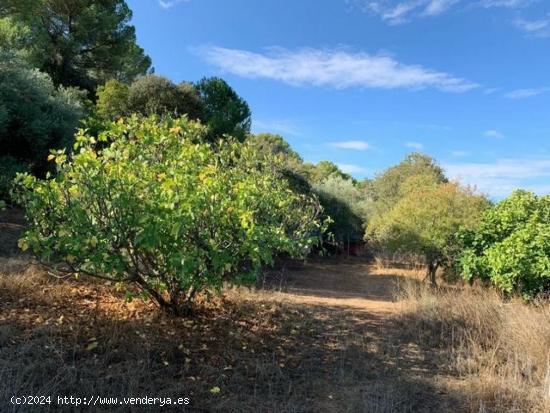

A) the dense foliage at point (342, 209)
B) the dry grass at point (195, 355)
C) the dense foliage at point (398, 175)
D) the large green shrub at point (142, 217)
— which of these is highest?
the dense foliage at point (398, 175)

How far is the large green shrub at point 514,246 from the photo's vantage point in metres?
8.02

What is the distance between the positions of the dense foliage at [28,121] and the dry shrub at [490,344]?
28.0ft

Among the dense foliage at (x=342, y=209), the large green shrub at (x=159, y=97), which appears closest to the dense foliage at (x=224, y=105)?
the large green shrub at (x=159, y=97)

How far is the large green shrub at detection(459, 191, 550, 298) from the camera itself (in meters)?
8.02

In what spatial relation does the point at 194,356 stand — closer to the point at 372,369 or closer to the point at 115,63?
the point at 372,369

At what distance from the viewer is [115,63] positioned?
1952 centimetres

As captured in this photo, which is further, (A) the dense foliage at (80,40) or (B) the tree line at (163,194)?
(A) the dense foliage at (80,40)

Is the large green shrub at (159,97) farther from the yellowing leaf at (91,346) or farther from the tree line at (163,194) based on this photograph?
the yellowing leaf at (91,346)

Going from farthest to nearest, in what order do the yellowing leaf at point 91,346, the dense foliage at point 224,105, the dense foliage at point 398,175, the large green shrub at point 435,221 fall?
the dense foliage at point 398,175, the dense foliage at point 224,105, the large green shrub at point 435,221, the yellowing leaf at point 91,346

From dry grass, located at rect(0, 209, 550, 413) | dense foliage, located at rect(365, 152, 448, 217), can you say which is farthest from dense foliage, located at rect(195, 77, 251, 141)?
dry grass, located at rect(0, 209, 550, 413)

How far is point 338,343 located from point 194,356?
6.18 feet

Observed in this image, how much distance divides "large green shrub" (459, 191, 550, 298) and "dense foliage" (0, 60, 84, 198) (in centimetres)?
970

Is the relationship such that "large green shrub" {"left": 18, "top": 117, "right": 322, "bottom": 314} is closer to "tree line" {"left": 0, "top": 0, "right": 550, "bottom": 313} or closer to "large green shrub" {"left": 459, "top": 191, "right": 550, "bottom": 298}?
"tree line" {"left": 0, "top": 0, "right": 550, "bottom": 313}

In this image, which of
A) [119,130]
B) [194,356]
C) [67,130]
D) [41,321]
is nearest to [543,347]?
[194,356]
